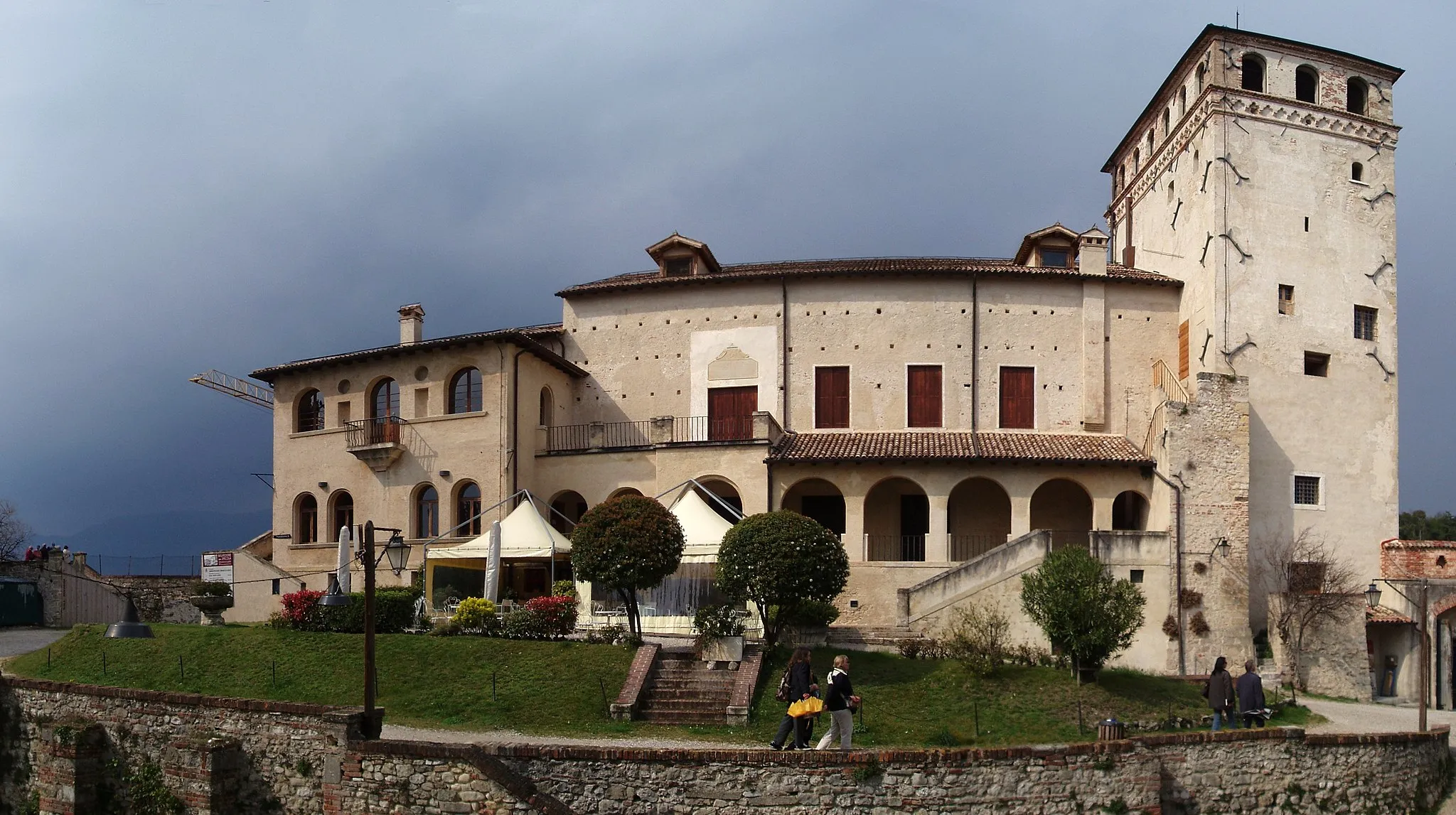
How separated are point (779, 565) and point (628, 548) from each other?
3.24 metres

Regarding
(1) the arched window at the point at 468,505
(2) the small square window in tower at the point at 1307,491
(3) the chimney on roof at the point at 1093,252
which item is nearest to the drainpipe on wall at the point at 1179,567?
(2) the small square window in tower at the point at 1307,491

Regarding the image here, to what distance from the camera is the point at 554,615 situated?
2595 centimetres

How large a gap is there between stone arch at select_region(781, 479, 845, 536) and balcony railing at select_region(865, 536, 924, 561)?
3.64ft

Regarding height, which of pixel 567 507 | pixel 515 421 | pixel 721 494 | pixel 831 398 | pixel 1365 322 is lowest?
pixel 567 507

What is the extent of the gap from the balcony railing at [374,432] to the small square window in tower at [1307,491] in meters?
26.4

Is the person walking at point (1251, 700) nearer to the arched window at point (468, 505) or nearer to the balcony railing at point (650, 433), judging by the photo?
the balcony railing at point (650, 433)

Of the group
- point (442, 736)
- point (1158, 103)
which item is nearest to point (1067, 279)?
point (1158, 103)

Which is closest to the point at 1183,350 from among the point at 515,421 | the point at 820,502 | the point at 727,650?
the point at 820,502

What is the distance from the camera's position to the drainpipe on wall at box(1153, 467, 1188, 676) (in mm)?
30594

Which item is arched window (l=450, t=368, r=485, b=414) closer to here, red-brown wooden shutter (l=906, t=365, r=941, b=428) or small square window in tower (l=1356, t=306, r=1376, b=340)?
red-brown wooden shutter (l=906, t=365, r=941, b=428)

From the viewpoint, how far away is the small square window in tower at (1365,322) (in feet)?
116

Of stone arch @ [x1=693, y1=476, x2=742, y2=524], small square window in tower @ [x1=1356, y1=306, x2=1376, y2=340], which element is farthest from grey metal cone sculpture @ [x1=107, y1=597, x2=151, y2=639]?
small square window in tower @ [x1=1356, y1=306, x2=1376, y2=340]

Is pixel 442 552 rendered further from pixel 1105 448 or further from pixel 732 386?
pixel 1105 448

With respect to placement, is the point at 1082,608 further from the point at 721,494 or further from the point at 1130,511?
the point at 721,494
